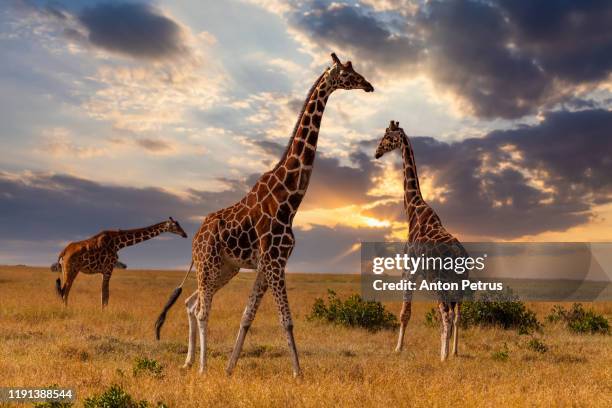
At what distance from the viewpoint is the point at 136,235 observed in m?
21.8

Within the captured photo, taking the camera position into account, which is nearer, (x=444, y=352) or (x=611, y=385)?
(x=611, y=385)

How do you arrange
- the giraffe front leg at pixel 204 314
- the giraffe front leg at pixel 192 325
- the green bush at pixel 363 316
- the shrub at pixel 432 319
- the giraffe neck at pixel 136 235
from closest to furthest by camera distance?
the giraffe front leg at pixel 204 314 → the giraffe front leg at pixel 192 325 → the green bush at pixel 363 316 → the shrub at pixel 432 319 → the giraffe neck at pixel 136 235

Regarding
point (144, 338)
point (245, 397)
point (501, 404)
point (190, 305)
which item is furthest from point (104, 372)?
point (501, 404)

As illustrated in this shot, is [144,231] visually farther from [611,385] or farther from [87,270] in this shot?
[611,385]

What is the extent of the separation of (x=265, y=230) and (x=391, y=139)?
6536mm

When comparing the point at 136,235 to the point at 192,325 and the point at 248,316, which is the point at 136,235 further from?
the point at 248,316

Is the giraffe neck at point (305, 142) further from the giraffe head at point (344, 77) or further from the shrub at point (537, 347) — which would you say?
the shrub at point (537, 347)

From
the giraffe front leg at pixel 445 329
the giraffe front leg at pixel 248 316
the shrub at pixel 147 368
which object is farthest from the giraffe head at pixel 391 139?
the shrub at pixel 147 368

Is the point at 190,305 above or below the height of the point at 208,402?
above

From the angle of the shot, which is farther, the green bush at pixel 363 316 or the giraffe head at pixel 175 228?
the giraffe head at pixel 175 228

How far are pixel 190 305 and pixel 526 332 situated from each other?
1077 cm

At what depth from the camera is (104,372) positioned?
9680mm

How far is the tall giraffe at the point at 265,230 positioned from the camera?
379 inches

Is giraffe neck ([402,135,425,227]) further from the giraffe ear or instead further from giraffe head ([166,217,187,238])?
giraffe head ([166,217,187,238])
